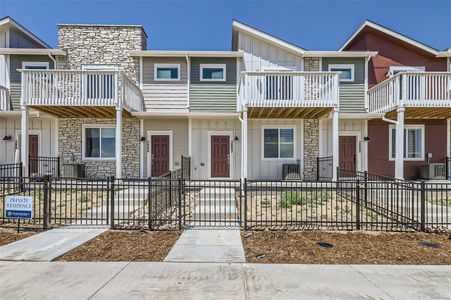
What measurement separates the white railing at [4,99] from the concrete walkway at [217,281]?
10.7m

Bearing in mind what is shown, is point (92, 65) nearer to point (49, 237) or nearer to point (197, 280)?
point (49, 237)

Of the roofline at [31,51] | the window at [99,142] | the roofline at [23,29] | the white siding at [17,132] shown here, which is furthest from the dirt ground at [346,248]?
the roofline at [23,29]

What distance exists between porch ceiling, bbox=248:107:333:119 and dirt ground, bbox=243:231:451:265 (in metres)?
5.86

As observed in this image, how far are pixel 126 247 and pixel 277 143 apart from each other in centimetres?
898

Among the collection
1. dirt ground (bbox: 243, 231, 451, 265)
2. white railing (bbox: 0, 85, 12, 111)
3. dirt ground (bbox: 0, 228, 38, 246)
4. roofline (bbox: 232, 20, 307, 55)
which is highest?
roofline (bbox: 232, 20, 307, 55)

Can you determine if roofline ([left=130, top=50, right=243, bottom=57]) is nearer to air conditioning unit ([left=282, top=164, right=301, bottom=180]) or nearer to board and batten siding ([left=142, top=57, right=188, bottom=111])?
board and batten siding ([left=142, top=57, right=188, bottom=111])

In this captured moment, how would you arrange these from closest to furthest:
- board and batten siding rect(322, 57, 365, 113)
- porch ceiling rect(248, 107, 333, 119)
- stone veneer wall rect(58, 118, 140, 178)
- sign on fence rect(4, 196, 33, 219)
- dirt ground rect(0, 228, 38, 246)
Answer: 1. dirt ground rect(0, 228, 38, 246)
2. sign on fence rect(4, 196, 33, 219)
3. porch ceiling rect(248, 107, 333, 119)
4. stone veneer wall rect(58, 118, 140, 178)
5. board and batten siding rect(322, 57, 365, 113)

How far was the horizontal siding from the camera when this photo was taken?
1239cm

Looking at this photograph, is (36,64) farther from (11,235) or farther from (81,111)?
(11,235)

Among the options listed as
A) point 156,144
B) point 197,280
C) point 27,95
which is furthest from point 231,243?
point 27,95

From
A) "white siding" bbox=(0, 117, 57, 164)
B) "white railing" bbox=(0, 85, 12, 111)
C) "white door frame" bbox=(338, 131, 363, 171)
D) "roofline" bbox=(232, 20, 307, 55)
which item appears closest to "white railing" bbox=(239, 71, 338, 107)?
"roofline" bbox=(232, 20, 307, 55)

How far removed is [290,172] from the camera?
11930mm

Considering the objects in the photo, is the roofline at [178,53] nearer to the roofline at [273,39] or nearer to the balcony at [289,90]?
the roofline at [273,39]

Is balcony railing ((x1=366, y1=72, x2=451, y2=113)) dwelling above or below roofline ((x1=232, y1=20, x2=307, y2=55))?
below
